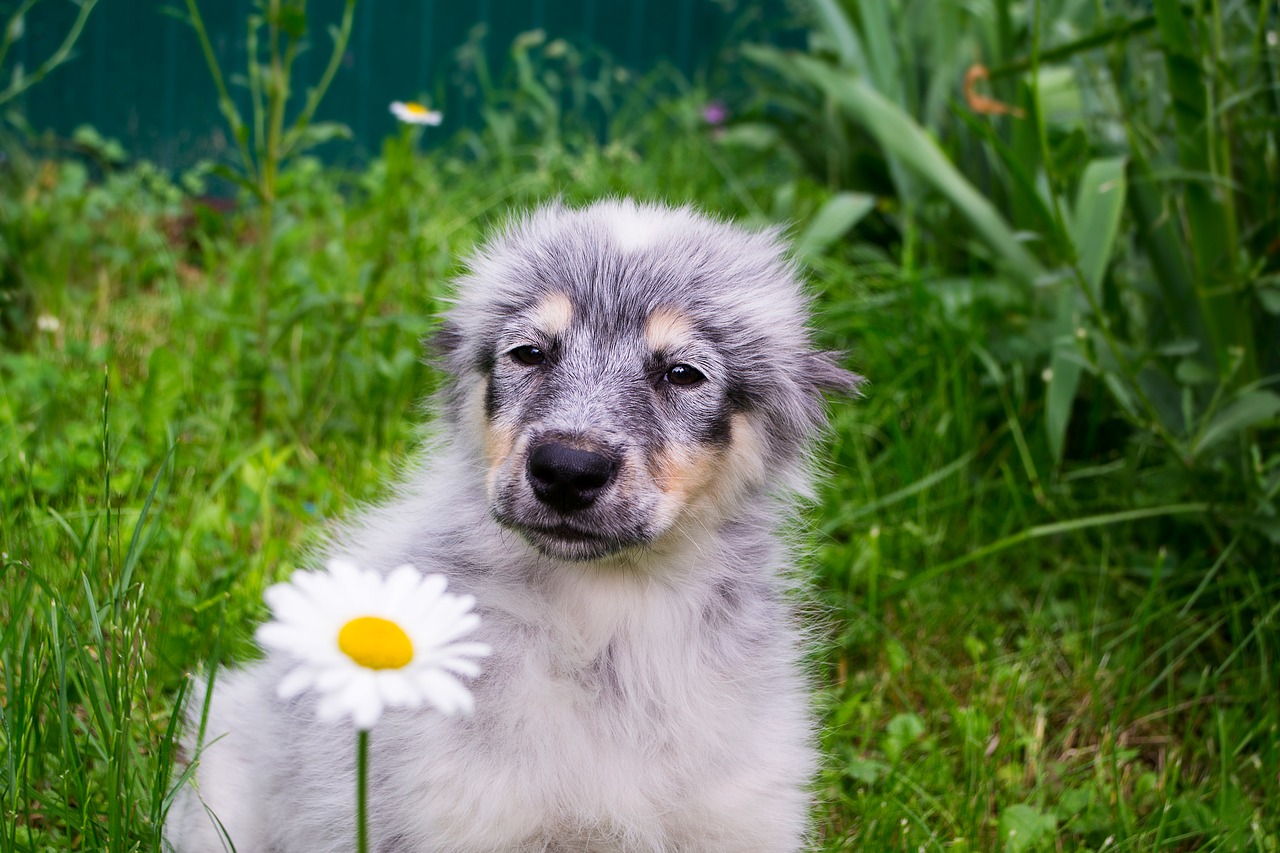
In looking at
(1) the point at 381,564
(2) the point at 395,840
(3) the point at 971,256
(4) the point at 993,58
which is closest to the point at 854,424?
(3) the point at 971,256

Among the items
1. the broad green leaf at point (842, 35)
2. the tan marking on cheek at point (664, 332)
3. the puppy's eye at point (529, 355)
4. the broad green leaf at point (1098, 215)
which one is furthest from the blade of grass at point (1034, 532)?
the broad green leaf at point (842, 35)

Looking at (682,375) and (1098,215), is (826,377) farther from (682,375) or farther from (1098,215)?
(1098,215)

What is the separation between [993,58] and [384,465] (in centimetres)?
300

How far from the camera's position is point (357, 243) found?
521 cm

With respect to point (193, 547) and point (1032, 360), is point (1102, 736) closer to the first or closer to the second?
point (1032, 360)

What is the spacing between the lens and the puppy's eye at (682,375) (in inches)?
97.8

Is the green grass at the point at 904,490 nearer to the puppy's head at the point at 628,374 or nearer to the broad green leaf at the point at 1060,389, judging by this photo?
the broad green leaf at the point at 1060,389

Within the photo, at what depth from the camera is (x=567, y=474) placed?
86.8 inches

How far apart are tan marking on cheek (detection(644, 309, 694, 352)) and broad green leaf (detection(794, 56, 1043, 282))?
7.20 ft

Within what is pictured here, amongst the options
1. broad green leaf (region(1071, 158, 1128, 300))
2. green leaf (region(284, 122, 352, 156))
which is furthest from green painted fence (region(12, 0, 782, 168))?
broad green leaf (region(1071, 158, 1128, 300))

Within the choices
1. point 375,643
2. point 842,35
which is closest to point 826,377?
point 375,643

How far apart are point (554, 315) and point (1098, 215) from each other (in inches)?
74.9

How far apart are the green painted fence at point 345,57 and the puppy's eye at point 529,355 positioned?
358 cm

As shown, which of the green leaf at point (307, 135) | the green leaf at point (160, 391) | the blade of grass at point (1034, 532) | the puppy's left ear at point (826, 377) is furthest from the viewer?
the green leaf at point (160, 391)
